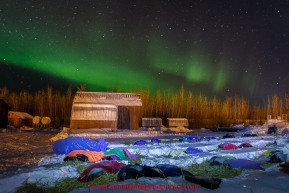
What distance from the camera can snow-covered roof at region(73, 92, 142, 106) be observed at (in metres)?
28.9

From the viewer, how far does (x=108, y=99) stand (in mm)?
29359

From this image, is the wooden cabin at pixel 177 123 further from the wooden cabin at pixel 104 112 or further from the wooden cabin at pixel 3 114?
the wooden cabin at pixel 3 114

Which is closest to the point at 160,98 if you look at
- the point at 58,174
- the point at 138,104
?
the point at 138,104

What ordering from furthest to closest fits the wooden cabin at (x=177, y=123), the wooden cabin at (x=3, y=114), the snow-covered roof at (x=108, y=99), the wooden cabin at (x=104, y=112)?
1. the wooden cabin at (x=177, y=123)
2. the wooden cabin at (x=3, y=114)
3. the snow-covered roof at (x=108, y=99)
4. the wooden cabin at (x=104, y=112)

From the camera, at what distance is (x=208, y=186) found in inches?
216

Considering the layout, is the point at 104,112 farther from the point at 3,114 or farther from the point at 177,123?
the point at 177,123

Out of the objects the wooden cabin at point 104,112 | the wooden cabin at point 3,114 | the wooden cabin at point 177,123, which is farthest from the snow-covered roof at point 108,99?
the wooden cabin at point 177,123

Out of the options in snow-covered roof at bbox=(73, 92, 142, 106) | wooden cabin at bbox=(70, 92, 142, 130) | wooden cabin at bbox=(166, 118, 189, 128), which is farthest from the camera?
wooden cabin at bbox=(166, 118, 189, 128)

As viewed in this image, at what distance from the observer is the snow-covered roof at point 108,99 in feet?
94.8

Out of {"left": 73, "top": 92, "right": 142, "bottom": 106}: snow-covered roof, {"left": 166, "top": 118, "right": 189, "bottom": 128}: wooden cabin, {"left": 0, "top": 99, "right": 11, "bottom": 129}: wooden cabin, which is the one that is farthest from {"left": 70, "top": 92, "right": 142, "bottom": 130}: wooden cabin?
{"left": 166, "top": 118, "right": 189, "bottom": 128}: wooden cabin

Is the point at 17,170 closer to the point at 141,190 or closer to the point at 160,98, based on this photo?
the point at 141,190

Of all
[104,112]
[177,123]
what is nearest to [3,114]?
[104,112]

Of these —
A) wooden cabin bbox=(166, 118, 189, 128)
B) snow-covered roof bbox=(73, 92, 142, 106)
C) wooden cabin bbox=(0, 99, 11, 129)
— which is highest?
snow-covered roof bbox=(73, 92, 142, 106)

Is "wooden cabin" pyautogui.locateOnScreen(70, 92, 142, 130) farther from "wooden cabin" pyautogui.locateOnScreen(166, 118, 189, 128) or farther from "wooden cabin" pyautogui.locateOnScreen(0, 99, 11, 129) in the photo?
"wooden cabin" pyautogui.locateOnScreen(166, 118, 189, 128)
